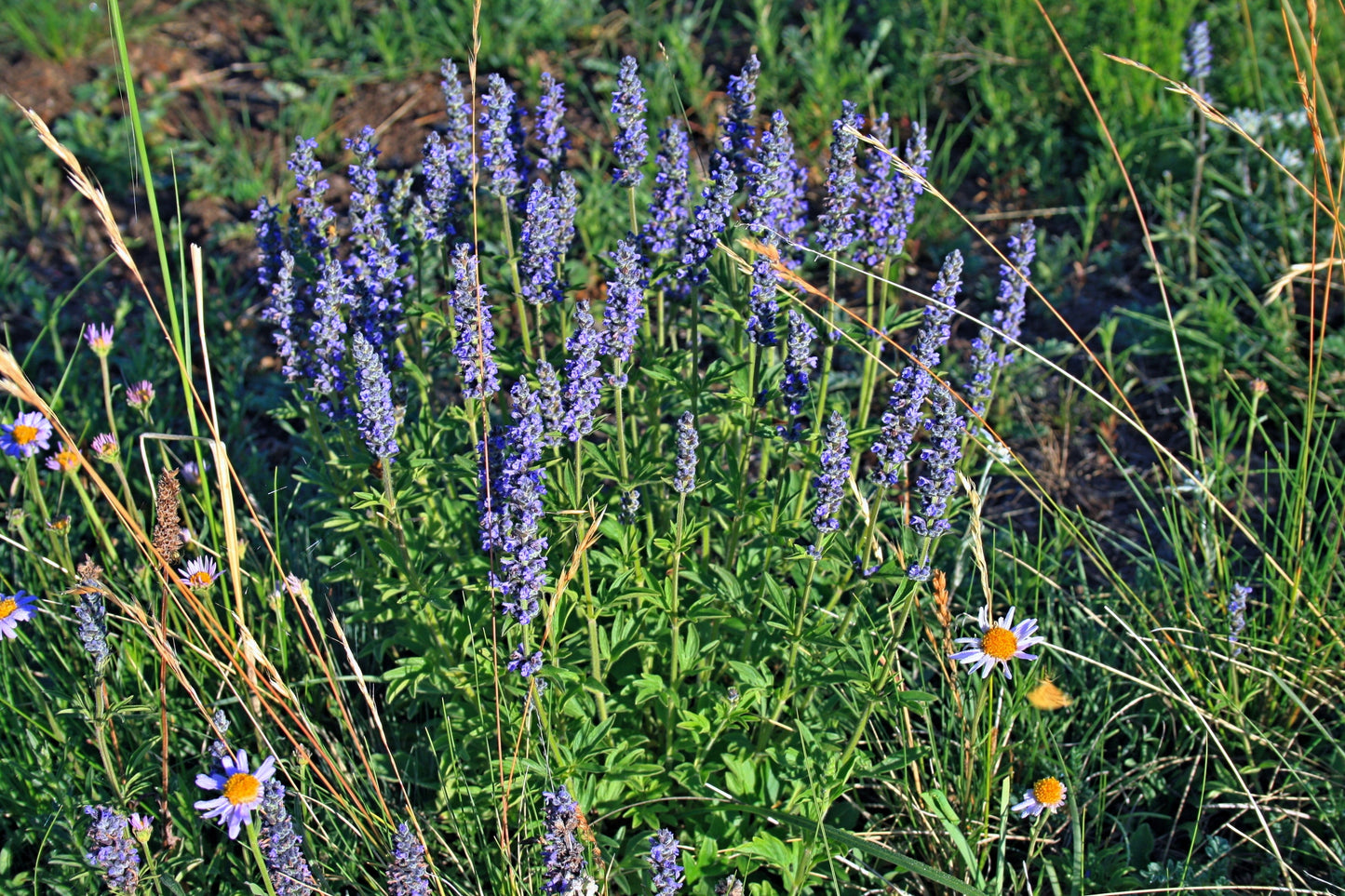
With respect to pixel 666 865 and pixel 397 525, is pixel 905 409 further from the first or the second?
pixel 397 525

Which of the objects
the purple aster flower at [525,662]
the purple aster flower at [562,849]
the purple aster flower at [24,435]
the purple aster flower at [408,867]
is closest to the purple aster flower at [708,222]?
the purple aster flower at [525,662]

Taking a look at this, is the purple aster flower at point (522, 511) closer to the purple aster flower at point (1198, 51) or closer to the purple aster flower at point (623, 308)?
the purple aster flower at point (623, 308)

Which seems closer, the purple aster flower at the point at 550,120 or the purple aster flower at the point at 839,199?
the purple aster flower at the point at 839,199

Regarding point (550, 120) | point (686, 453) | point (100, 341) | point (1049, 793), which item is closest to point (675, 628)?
point (686, 453)

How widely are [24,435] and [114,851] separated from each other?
1955mm

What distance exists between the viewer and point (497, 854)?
3803 mm

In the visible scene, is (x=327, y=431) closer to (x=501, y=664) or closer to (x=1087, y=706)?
(x=501, y=664)

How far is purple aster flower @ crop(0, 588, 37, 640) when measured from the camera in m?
3.68

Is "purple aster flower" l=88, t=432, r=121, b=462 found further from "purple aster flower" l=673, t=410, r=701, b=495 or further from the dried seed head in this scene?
"purple aster flower" l=673, t=410, r=701, b=495

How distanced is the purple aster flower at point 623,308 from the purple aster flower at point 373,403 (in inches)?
26.2

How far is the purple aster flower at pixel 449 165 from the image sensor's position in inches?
150

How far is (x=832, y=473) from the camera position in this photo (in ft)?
10.5

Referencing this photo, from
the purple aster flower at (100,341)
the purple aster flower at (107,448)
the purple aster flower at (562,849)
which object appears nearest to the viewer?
the purple aster flower at (562,849)

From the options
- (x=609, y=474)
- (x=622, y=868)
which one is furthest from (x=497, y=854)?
(x=609, y=474)
